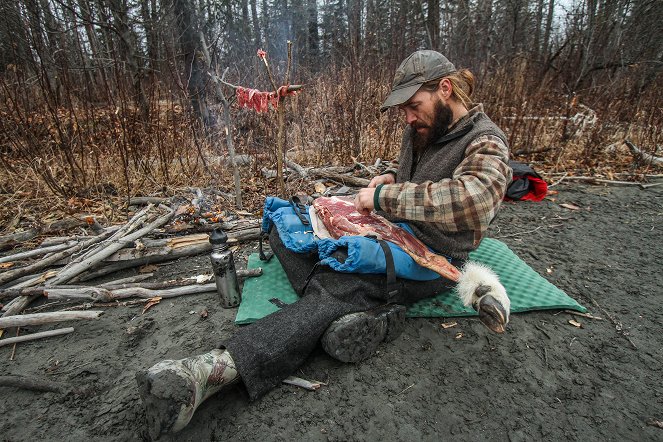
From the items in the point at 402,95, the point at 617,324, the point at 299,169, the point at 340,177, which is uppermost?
the point at 402,95

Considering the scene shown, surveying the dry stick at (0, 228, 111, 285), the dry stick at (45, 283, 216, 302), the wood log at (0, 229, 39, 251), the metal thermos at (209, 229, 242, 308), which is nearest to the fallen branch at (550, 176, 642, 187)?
the metal thermos at (209, 229, 242, 308)

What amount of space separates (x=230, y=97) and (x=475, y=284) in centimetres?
284

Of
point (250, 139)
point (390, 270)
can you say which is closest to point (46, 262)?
point (390, 270)

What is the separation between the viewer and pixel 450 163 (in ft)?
6.75

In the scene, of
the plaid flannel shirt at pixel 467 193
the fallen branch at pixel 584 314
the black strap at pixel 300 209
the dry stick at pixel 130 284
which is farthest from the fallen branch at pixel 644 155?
the dry stick at pixel 130 284

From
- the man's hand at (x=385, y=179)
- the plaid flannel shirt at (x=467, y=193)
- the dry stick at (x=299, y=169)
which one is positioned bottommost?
the dry stick at (x=299, y=169)

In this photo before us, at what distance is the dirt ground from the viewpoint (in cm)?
156

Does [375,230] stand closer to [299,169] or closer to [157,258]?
[157,258]

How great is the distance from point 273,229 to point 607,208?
431 centimetres

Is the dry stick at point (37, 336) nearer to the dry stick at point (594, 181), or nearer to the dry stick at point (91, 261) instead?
the dry stick at point (91, 261)

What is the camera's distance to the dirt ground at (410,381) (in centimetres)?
156

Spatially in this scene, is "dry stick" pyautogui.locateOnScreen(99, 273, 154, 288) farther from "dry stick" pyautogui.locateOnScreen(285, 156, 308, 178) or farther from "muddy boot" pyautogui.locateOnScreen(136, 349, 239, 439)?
"dry stick" pyautogui.locateOnScreen(285, 156, 308, 178)

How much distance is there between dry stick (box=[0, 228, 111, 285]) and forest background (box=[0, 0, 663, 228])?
1.04m

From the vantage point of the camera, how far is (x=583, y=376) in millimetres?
1839
